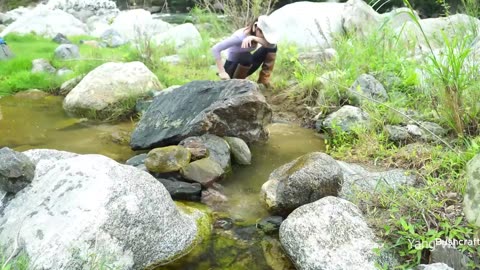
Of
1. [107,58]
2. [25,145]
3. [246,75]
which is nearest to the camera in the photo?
[25,145]

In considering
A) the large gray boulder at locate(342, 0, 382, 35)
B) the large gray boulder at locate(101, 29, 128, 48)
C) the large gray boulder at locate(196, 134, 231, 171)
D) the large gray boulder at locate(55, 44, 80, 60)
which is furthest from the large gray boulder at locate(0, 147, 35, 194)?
Result: the large gray boulder at locate(101, 29, 128, 48)

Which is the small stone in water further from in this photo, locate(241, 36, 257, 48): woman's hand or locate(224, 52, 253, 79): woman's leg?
locate(224, 52, 253, 79): woman's leg

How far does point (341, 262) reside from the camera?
2557mm

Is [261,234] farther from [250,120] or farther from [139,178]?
[250,120]

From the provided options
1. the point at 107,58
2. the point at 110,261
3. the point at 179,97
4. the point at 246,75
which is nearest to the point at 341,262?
the point at 110,261

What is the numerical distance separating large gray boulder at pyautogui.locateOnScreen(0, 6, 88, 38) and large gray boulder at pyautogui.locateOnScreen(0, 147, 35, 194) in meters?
9.18

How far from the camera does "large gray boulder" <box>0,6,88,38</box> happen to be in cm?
1135

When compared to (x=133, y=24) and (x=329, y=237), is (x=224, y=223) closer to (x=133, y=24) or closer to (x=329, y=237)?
(x=329, y=237)

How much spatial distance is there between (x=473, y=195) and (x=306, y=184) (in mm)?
1058

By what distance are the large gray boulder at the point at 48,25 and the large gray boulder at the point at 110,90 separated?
612 centimetres

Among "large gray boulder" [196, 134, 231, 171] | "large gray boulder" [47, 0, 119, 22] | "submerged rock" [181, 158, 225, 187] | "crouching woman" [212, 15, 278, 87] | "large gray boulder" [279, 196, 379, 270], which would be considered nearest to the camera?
"large gray boulder" [279, 196, 379, 270]

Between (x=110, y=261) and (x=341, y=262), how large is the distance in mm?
1296

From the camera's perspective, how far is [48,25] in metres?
11.8

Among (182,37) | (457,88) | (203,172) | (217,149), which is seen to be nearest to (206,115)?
(217,149)
